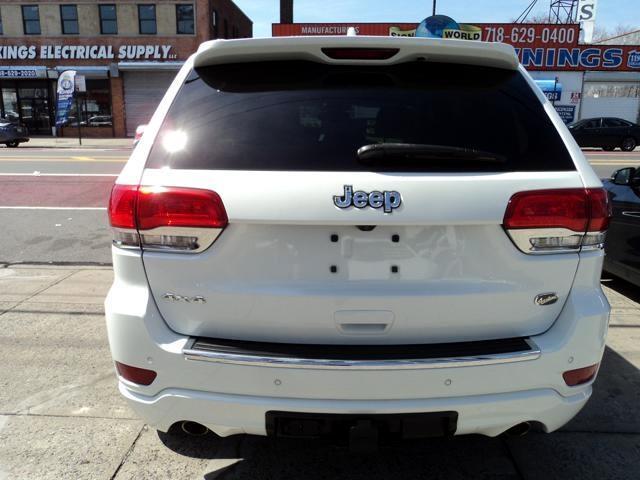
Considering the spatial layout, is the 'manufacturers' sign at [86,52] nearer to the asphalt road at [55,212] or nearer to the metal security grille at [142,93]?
the metal security grille at [142,93]

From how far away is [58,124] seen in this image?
3170cm

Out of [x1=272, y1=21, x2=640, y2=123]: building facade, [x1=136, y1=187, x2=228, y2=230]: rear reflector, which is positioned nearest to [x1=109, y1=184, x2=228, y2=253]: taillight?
[x1=136, y1=187, x2=228, y2=230]: rear reflector

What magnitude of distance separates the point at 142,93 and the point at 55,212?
25558mm

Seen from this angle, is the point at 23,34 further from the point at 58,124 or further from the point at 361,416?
the point at 361,416

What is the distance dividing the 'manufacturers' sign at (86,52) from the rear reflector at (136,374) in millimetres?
32568

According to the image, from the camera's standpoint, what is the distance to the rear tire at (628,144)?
23469mm

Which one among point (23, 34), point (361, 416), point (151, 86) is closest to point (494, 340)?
point (361, 416)

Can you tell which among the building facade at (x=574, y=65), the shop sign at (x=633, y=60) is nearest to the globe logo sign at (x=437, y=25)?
the building facade at (x=574, y=65)

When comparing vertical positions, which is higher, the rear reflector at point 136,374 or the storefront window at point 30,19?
the storefront window at point 30,19

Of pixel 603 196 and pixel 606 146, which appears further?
pixel 606 146

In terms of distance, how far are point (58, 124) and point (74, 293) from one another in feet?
101

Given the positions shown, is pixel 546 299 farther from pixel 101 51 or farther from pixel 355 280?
pixel 101 51

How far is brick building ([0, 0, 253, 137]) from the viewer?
31.2 m

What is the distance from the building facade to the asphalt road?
18.4 metres
